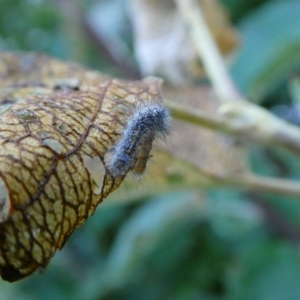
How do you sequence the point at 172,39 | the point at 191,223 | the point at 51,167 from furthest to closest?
the point at 191,223 → the point at 172,39 → the point at 51,167

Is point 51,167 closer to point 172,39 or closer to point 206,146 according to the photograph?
point 206,146

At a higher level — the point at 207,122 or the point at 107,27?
the point at 107,27

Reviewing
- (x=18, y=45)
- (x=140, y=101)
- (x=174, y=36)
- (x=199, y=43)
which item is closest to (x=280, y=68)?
(x=174, y=36)

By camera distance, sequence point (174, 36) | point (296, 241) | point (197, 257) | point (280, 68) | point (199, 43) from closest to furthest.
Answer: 1. point (199, 43)
2. point (174, 36)
3. point (280, 68)
4. point (296, 241)
5. point (197, 257)

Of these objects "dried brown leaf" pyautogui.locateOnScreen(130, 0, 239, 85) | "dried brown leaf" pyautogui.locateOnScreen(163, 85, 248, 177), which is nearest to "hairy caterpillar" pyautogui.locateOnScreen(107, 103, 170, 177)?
"dried brown leaf" pyautogui.locateOnScreen(163, 85, 248, 177)

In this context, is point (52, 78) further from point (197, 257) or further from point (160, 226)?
point (197, 257)

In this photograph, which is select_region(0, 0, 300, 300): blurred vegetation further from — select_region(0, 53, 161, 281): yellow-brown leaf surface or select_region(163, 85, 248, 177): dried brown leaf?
select_region(0, 53, 161, 281): yellow-brown leaf surface

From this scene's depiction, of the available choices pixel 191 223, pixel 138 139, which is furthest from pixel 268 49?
pixel 138 139
